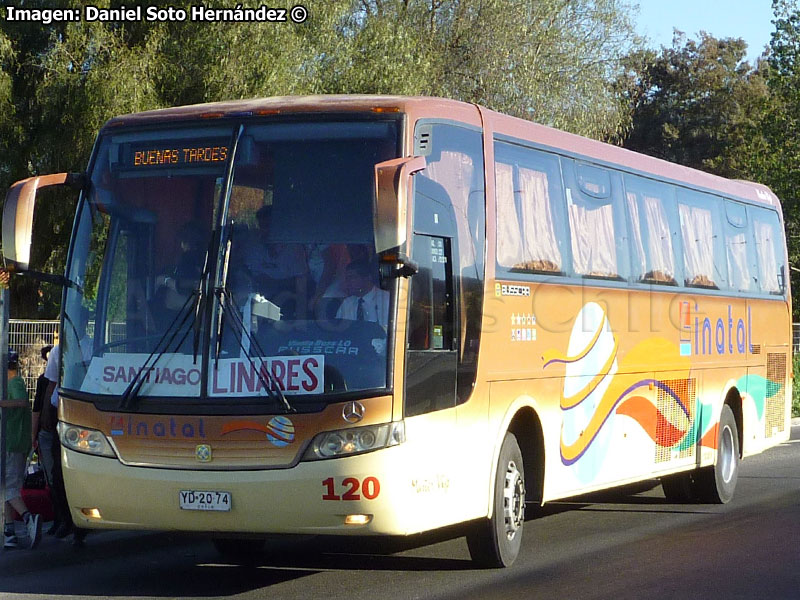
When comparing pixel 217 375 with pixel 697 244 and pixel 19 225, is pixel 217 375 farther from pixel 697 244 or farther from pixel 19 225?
pixel 697 244

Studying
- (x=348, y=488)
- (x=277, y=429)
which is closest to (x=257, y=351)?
(x=277, y=429)

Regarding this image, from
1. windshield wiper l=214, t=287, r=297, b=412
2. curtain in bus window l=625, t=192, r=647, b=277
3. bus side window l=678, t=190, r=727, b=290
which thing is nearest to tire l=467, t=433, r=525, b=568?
windshield wiper l=214, t=287, r=297, b=412

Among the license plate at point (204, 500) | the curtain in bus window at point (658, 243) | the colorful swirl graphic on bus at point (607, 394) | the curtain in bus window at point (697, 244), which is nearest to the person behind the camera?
the license plate at point (204, 500)

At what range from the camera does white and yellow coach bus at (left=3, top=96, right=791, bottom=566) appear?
828cm

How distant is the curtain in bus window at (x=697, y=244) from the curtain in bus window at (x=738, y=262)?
0.56 m

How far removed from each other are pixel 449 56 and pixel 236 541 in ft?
73.2

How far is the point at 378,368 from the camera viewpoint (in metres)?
8.33

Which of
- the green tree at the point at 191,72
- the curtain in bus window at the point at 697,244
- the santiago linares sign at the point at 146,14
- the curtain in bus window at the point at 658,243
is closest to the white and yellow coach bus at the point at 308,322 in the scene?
the curtain in bus window at the point at 658,243

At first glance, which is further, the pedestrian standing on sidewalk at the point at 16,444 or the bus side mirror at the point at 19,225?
the pedestrian standing on sidewalk at the point at 16,444

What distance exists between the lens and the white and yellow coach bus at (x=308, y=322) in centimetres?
828

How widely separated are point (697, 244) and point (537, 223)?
409 centimetres

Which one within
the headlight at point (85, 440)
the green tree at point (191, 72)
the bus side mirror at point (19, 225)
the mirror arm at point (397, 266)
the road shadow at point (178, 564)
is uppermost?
the green tree at point (191, 72)

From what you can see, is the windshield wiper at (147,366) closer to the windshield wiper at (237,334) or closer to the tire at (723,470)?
the windshield wiper at (237,334)

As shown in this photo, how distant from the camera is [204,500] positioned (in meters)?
8.39
